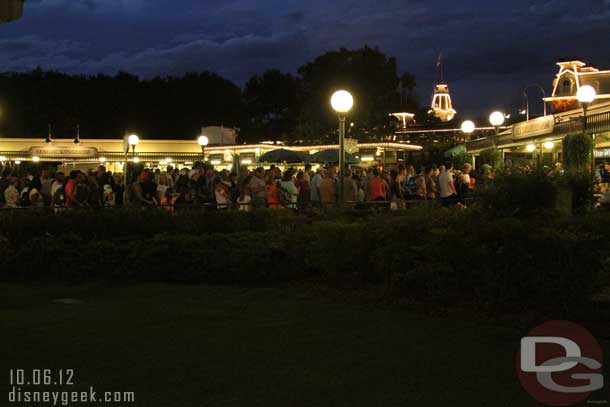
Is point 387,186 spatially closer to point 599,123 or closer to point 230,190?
point 230,190

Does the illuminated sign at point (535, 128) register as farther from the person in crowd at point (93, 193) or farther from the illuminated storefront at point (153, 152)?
the person in crowd at point (93, 193)

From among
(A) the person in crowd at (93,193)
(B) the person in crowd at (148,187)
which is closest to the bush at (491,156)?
(B) the person in crowd at (148,187)

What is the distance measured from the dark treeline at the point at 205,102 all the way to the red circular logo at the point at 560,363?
4060cm

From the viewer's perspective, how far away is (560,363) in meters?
5.48

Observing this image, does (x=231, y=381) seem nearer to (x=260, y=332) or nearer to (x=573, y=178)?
(x=260, y=332)

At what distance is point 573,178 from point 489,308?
3493 mm

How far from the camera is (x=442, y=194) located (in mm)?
14977

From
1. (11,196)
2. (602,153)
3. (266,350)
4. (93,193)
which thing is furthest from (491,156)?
(266,350)

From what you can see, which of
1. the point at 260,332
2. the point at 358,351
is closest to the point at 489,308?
the point at 358,351

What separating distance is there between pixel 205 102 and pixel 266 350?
68.0 metres

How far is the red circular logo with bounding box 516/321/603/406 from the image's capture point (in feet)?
15.9

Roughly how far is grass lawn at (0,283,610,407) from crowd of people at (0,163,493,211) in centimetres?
397

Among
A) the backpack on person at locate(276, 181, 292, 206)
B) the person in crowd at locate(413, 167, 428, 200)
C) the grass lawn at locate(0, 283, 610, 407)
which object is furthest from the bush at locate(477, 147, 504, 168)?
the grass lawn at locate(0, 283, 610, 407)

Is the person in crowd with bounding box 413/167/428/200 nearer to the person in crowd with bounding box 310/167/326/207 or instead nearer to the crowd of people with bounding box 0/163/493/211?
the crowd of people with bounding box 0/163/493/211
